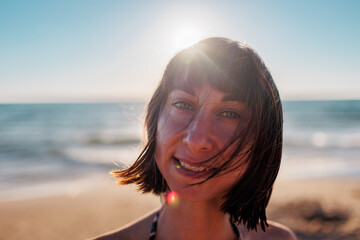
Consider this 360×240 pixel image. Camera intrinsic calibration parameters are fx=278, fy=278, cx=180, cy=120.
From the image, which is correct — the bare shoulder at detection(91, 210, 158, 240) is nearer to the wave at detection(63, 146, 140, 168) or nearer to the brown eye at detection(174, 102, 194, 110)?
the brown eye at detection(174, 102, 194, 110)

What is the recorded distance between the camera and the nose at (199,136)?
1.41m

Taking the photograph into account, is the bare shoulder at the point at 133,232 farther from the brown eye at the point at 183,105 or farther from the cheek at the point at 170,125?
the brown eye at the point at 183,105

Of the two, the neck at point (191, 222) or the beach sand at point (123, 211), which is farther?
the beach sand at point (123, 211)

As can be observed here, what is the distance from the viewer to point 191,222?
1.73 m

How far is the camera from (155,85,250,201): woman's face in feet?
4.74

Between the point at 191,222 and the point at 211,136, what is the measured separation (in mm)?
627

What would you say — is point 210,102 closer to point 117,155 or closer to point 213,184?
point 213,184

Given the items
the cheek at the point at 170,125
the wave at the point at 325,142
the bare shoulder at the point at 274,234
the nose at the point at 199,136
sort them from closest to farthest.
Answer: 1. the nose at the point at 199,136
2. the cheek at the point at 170,125
3. the bare shoulder at the point at 274,234
4. the wave at the point at 325,142

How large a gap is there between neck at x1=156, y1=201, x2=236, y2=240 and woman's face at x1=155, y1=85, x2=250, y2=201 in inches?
8.9

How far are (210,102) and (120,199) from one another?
5.12 m

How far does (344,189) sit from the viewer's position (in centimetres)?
654

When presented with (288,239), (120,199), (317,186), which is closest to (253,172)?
(288,239)

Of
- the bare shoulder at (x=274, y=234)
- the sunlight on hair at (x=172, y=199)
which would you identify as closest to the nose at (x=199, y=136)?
the sunlight on hair at (x=172, y=199)

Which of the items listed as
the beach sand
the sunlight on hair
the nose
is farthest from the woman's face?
the beach sand
